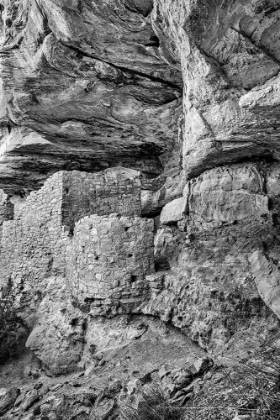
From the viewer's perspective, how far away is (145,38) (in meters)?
8.27

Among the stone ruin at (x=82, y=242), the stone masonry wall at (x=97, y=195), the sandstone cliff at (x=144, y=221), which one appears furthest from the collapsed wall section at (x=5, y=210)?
the stone masonry wall at (x=97, y=195)

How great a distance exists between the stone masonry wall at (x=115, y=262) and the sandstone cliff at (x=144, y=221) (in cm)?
2

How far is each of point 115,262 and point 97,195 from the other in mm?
2595

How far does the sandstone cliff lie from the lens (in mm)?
6207

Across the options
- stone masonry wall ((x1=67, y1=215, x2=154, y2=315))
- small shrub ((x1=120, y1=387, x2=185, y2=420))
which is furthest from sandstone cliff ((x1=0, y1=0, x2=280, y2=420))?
small shrub ((x1=120, y1=387, x2=185, y2=420))

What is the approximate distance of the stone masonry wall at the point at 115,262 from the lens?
7.61 metres

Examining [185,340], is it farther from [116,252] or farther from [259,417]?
[259,417]

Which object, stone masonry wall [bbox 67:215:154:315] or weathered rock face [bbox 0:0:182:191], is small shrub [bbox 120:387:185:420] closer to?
stone masonry wall [bbox 67:215:154:315]

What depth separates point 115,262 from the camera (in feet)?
25.1

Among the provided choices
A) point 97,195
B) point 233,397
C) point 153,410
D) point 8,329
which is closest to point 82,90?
point 97,195

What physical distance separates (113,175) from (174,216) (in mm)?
2065

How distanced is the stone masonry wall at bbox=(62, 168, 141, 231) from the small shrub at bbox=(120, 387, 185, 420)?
4.56 metres

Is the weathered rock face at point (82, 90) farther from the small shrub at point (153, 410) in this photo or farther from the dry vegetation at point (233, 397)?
the small shrub at point (153, 410)

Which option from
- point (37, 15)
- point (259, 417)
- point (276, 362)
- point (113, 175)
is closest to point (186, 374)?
point (276, 362)
